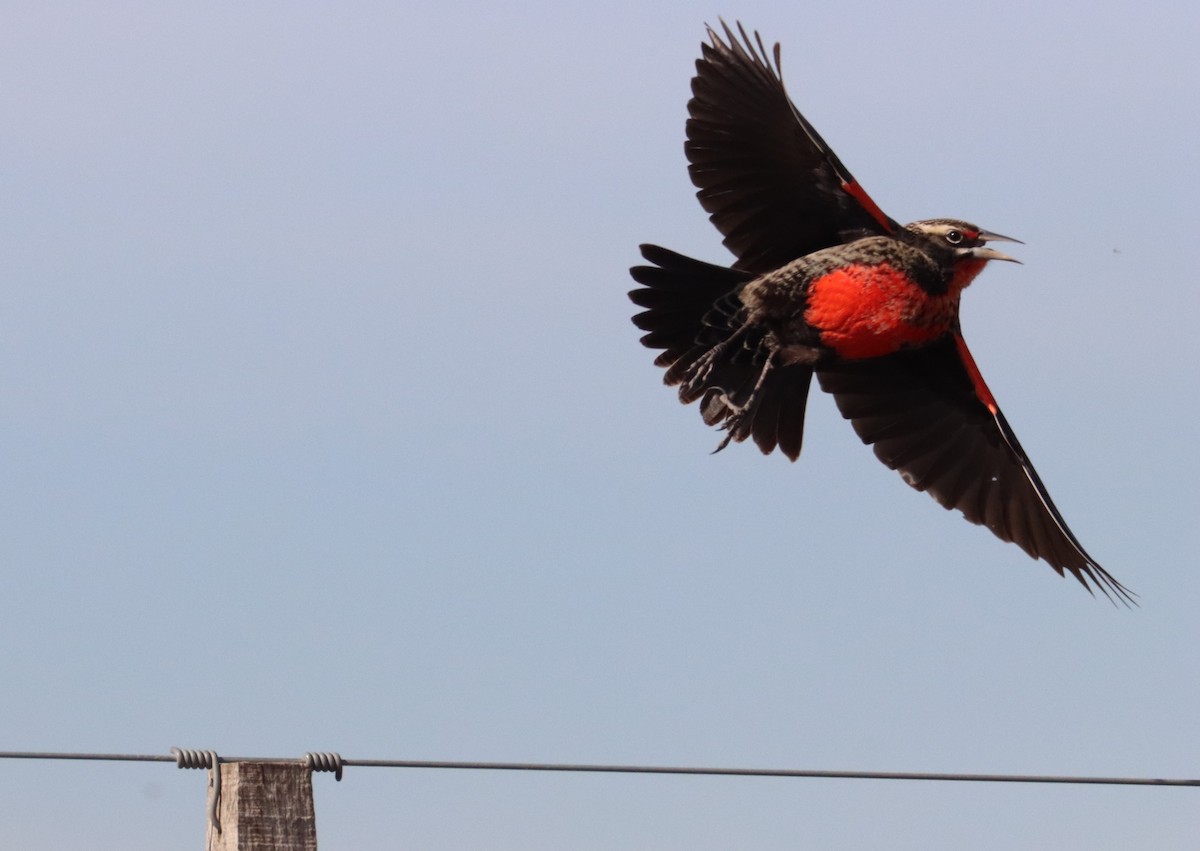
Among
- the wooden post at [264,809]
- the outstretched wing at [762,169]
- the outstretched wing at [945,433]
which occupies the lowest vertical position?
the wooden post at [264,809]

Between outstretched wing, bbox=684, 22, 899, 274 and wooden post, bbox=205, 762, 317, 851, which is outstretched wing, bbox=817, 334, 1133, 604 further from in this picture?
wooden post, bbox=205, 762, 317, 851

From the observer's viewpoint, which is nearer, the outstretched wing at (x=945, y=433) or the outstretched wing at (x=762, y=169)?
the outstretched wing at (x=762, y=169)

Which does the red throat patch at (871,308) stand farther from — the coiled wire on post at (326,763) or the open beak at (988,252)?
the coiled wire on post at (326,763)

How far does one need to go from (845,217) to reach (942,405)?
1.10 metres

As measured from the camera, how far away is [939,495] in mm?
7047

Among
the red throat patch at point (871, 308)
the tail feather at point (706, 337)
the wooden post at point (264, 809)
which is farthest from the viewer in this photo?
the tail feather at point (706, 337)

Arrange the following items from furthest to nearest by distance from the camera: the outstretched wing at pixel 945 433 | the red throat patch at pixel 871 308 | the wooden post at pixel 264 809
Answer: the outstretched wing at pixel 945 433
the red throat patch at pixel 871 308
the wooden post at pixel 264 809

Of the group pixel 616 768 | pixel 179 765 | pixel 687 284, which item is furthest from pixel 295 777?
pixel 687 284

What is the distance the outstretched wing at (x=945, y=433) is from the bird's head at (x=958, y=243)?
2.13ft

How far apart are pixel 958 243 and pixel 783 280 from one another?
64 cm

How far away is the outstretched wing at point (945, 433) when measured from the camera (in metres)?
7.01

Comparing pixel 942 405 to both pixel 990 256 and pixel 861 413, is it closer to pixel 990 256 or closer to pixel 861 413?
pixel 861 413

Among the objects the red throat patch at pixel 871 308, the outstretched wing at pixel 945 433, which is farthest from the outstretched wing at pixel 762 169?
the outstretched wing at pixel 945 433

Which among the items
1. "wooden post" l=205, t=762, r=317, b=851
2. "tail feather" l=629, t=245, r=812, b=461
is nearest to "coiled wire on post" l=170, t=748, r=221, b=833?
"wooden post" l=205, t=762, r=317, b=851
